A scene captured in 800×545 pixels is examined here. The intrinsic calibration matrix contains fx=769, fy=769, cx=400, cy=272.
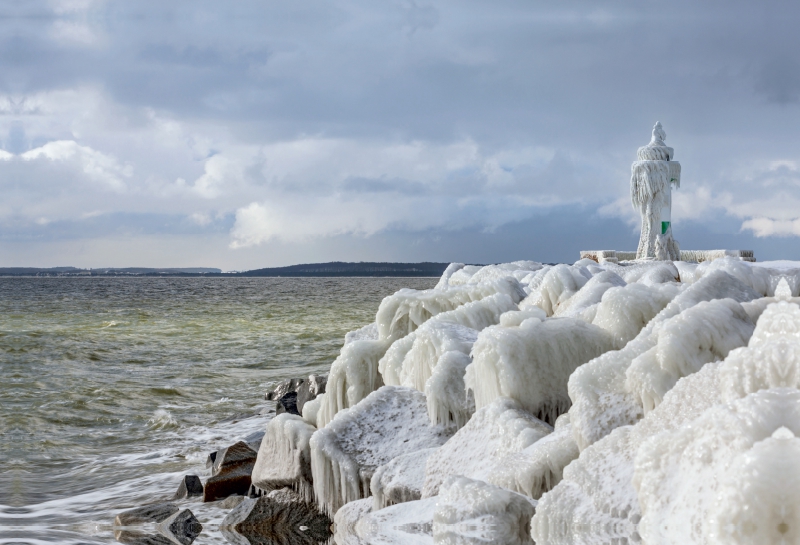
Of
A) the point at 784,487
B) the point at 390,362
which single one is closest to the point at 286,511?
the point at 390,362

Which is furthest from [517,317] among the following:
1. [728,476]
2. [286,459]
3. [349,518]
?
[728,476]

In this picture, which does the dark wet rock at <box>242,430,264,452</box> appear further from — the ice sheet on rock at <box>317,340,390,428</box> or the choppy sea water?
the ice sheet on rock at <box>317,340,390,428</box>

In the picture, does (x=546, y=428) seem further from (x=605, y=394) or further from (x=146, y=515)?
(x=146, y=515)

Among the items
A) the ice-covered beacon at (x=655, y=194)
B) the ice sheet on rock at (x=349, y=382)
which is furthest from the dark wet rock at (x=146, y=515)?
the ice-covered beacon at (x=655, y=194)

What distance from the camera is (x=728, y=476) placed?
3047mm

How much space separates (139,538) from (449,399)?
2988 mm

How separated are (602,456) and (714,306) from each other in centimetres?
185

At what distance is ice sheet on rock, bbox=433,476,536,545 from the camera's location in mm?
4434

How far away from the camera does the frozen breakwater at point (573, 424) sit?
10.7 ft

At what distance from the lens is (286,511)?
676 cm

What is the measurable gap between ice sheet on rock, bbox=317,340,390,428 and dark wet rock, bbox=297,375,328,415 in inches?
123

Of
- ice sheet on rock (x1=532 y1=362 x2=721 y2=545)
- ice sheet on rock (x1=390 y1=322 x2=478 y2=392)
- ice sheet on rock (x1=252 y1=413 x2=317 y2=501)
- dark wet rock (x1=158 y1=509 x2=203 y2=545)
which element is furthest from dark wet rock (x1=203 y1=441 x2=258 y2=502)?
ice sheet on rock (x1=532 y1=362 x2=721 y2=545)

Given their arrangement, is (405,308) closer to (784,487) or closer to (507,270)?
(507,270)

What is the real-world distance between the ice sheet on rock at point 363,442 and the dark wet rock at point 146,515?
4.84 feet
